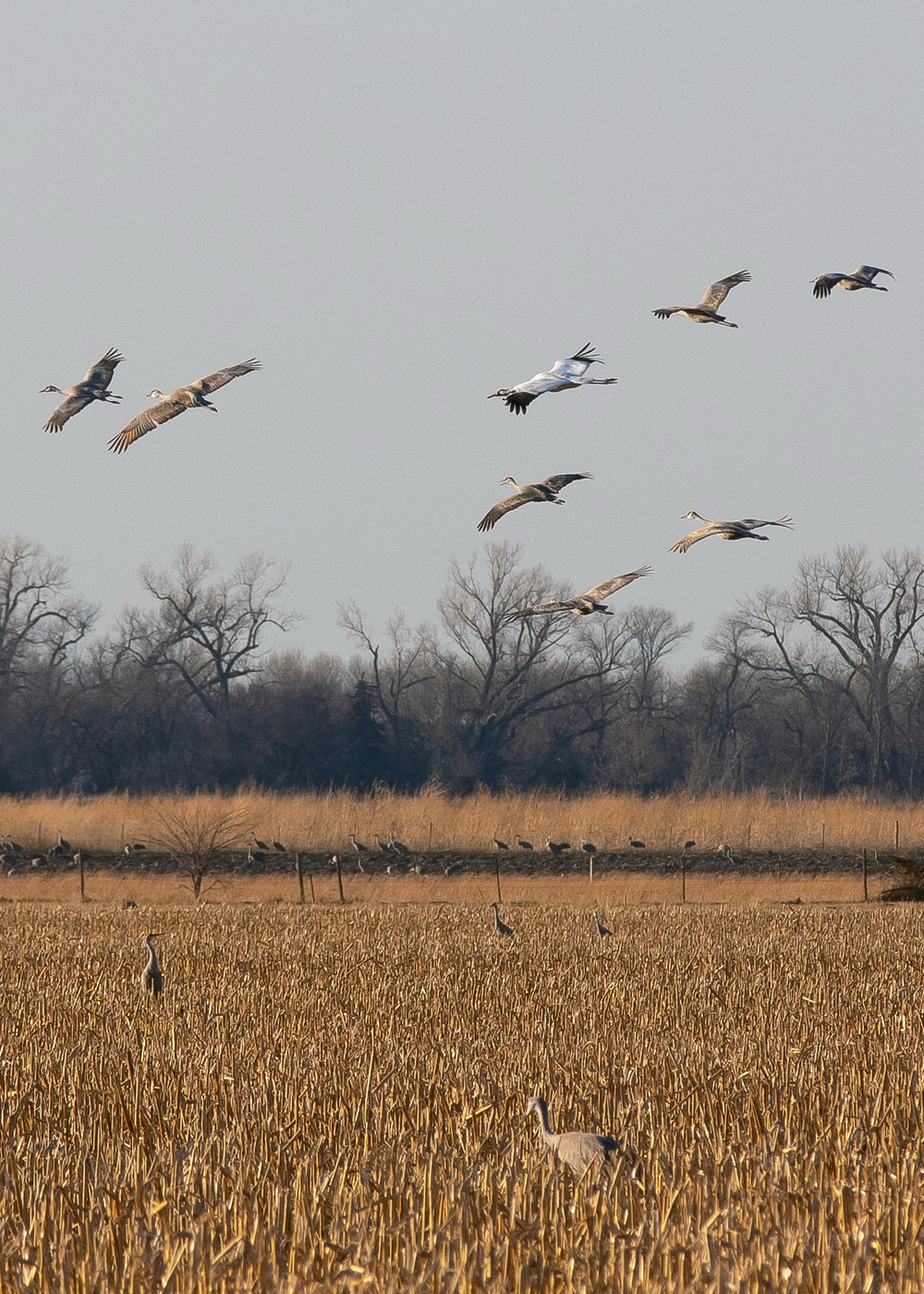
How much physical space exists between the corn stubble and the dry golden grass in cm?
2276

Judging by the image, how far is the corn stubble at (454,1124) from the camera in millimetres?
5297

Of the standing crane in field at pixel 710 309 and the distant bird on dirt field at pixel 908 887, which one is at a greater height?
the standing crane in field at pixel 710 309

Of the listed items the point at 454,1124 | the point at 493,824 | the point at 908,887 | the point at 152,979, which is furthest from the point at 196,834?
the point at 454,1124

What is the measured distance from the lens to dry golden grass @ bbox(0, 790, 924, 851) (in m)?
38.9

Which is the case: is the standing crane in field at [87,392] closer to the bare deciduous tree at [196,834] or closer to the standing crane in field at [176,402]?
the standing crane in field at [176,402]

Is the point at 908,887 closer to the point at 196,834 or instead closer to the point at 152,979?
the point at 196,834

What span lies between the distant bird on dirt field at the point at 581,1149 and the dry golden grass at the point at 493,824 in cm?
3159

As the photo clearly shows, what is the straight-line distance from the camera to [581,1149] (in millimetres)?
6781

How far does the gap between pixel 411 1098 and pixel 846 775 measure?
58.0m

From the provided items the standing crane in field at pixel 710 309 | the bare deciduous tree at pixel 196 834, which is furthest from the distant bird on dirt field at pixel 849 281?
the bare deciduous tree at pixel 196 834

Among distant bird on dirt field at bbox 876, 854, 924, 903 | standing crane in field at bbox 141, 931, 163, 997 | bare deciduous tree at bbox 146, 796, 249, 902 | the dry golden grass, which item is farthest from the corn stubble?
the dry golden grass

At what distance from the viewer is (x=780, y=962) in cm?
1647

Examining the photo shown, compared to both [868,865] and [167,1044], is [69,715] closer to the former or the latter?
Result: [868,865]

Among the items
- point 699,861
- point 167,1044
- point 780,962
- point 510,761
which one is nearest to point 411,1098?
point 167,1044
